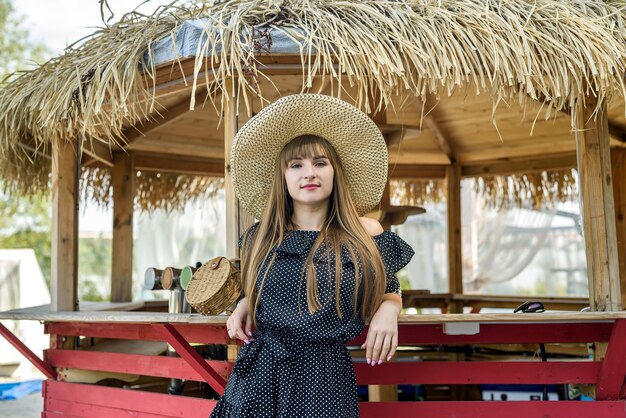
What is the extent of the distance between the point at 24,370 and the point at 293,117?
7988mm

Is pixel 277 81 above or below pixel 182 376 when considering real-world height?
above

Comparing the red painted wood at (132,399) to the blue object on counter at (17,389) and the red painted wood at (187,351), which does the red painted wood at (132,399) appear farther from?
the blue object on counter at (17,389)

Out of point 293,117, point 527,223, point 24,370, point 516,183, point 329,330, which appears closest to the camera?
point 329,330

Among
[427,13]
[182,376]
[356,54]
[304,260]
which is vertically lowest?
[182,376]

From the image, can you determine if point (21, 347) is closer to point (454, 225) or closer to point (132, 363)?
point (132, 363)

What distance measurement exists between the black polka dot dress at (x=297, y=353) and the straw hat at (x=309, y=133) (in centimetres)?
53

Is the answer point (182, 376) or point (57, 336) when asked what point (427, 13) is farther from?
point (57, 336)

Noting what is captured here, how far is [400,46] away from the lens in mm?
2775

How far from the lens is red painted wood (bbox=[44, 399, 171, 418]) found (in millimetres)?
3617

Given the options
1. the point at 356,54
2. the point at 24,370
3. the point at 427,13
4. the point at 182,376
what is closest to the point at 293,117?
the point at 356,54

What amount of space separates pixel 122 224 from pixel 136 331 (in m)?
2.00

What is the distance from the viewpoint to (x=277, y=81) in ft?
13.5

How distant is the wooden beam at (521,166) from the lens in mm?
6047

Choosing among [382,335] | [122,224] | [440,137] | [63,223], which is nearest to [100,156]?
[122,224]
